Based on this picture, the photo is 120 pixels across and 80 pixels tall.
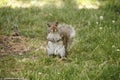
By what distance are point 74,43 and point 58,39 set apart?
875mm

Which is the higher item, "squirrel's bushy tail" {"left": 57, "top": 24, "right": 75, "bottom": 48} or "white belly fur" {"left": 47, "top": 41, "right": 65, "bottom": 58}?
"squirrel's bushy tail" {"left": 57, "top": 24, "right": 75, "bottom": 48}

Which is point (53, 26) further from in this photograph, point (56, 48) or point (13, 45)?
point (13, 45)

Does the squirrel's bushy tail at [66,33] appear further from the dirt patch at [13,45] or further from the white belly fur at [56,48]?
the dirt patch at [13,45]

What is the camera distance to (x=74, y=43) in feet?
27.5

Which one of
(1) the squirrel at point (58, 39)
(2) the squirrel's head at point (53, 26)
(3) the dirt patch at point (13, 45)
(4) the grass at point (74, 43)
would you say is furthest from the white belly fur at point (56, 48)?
(3) the dirt patch at point (13, 45)

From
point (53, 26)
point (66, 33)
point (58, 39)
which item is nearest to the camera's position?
point (53, 26)

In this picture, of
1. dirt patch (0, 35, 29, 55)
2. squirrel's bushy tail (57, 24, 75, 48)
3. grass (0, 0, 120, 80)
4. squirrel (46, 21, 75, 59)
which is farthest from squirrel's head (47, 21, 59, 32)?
dirt patch (0, 35, 29, 55)

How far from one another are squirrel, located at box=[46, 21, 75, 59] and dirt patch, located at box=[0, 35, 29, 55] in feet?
2.11

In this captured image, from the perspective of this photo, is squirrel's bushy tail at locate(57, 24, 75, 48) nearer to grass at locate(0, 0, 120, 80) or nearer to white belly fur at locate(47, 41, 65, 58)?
white belly fur at locate(47, 41, 65, 58)

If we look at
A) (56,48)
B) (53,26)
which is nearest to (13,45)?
(56,48)

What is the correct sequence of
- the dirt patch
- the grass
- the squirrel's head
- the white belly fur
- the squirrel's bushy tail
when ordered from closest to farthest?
the grass, the squirrel's head, the white belly fur, the squirrel's bushy tail, the dirt patch

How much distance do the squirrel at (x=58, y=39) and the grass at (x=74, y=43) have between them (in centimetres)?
15

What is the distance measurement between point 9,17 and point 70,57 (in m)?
2.64

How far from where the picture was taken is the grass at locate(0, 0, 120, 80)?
6.62 m
